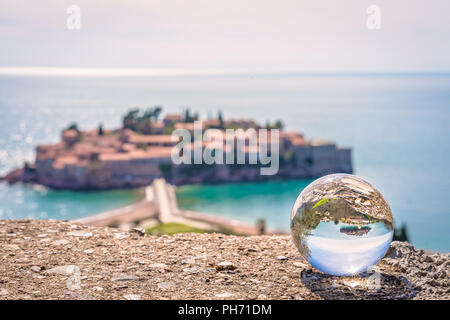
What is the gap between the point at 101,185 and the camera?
1977 inches

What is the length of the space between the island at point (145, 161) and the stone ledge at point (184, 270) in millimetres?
45464

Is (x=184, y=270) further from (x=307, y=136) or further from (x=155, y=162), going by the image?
(x=307, y=136)

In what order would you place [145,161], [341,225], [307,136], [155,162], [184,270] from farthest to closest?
[307,136] → [155,162] → [145,161] → [184,270] → [341,225]

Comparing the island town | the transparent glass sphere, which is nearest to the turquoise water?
the island town

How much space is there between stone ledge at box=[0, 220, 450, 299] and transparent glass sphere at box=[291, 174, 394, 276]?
6.8 inches

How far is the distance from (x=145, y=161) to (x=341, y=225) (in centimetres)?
4884

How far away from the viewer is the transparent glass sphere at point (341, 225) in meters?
2.72

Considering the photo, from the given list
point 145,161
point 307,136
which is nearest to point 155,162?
point 145,161

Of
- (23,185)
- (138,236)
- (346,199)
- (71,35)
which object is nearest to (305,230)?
(346,199)

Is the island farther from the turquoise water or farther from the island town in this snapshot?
the turquoise water

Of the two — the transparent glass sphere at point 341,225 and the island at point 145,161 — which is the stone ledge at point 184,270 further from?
the island at point 145,161

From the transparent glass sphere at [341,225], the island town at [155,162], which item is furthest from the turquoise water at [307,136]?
the transparent glass sphere at [341,225]

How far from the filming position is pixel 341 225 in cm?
271

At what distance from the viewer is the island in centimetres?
5012
